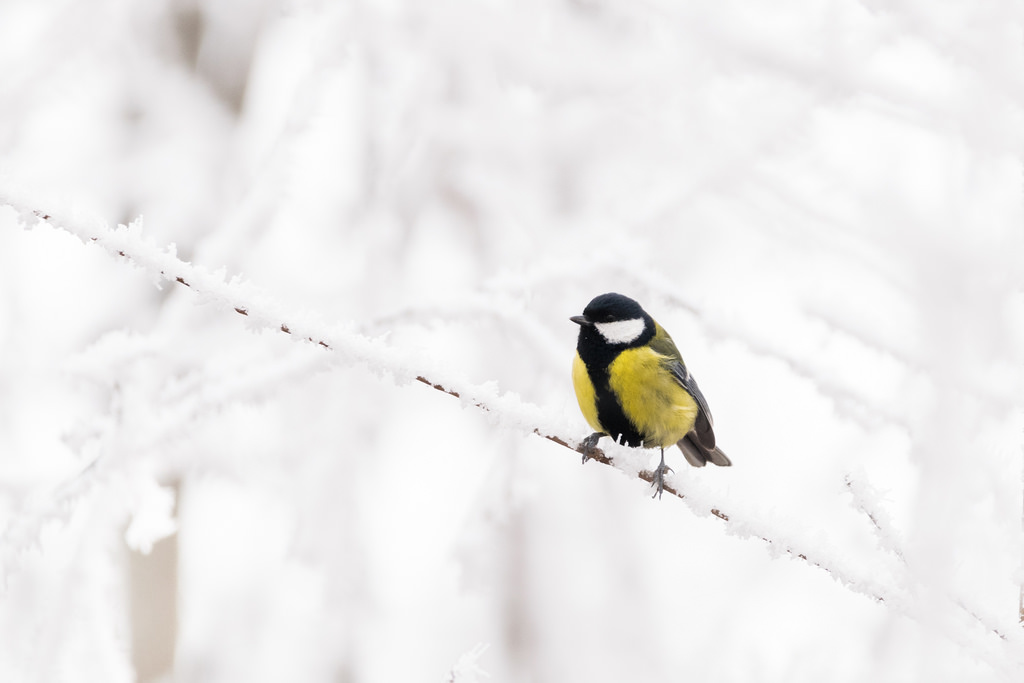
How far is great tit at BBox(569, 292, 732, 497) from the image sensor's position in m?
2.19

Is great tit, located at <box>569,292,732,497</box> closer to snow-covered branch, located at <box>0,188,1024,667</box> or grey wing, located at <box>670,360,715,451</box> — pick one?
grey wing, located at <box>670,360,715,451</box>

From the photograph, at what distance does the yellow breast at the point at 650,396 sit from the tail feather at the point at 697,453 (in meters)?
0.35

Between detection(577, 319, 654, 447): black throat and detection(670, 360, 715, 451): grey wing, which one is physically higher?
detection(577, 319, 654, 447): black throat

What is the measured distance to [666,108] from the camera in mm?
2305

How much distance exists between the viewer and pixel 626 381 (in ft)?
7.27

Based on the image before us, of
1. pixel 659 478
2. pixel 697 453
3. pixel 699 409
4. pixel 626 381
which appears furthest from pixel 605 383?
pixel 697 453

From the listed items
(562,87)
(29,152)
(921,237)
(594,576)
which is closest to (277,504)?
(594,576)

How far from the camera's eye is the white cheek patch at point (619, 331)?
228cm

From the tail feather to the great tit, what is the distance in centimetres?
29

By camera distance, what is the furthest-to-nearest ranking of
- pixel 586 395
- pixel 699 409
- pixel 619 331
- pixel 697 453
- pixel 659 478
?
pixel 697 453, pixel 699 409, pixel 619 331, pixel 586 395, pixel 659 478

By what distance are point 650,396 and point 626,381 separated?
86mm

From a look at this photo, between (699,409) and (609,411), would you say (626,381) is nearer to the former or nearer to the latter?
(609,411)

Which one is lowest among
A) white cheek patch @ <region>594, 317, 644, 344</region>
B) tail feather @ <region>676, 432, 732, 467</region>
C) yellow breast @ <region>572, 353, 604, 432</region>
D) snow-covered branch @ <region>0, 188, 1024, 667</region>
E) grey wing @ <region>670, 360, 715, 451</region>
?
tail feather @ <region>676, 432, 732, 467</region>

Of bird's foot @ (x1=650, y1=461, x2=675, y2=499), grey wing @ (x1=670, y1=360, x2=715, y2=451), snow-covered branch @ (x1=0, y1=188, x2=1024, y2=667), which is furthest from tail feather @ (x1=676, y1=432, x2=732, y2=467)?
snow-covered branch @ (x1=0, y1=188, x2=1024, y2=667)
